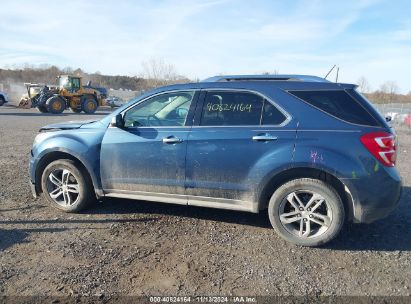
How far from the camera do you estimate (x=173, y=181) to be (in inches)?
165

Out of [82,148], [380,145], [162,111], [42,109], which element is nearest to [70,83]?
[42,109]

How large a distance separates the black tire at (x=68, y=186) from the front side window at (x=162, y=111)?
3.12 ft

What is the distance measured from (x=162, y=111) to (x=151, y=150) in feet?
1.74

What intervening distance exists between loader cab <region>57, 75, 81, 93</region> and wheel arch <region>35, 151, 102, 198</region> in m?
23.9

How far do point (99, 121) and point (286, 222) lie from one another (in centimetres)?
268

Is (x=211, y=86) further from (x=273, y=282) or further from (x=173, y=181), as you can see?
(x=273, y=282)

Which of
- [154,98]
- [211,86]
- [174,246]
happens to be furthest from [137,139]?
[174,246]

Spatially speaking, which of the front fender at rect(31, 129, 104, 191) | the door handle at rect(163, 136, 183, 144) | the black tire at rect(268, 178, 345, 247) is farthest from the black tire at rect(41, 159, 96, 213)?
the black tire at rect(268, 178, 345, 247)

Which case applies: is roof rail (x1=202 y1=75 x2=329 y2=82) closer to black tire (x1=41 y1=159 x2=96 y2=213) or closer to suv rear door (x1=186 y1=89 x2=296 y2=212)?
suv rear door (x1=186 y1=89 x2=296 y2=212)

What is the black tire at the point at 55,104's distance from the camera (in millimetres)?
24922

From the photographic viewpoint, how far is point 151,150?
421 centimetres

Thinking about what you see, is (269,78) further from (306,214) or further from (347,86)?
(306,214)

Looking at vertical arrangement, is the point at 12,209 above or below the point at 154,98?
below

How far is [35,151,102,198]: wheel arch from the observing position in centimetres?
455
